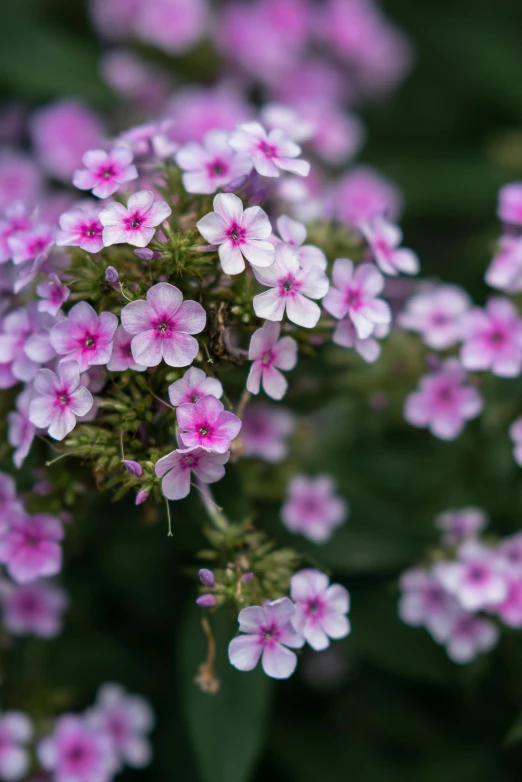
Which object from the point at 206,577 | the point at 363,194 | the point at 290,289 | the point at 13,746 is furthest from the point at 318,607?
the point at 363,194

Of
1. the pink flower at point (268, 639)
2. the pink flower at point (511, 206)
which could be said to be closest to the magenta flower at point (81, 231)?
the pink flower at point (268, 639)

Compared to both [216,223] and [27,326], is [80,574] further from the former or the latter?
[216,223]

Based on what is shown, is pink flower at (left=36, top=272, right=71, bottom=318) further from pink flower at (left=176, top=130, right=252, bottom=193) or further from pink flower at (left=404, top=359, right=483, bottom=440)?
pink flower at (left=404, top=359, right=483, bottom=440)

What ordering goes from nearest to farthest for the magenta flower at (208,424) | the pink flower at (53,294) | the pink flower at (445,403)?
1. the magenta flower at (208,424)
2. the pink flower at (53,294)
3. the pink flower at (445,403)

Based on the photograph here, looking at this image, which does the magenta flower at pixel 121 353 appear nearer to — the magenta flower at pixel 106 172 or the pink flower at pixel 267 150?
the magenta flower at pixel 106 172

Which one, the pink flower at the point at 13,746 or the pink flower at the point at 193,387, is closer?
the pink flower at the point at 193,387

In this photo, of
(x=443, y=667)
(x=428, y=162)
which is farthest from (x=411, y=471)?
(x=428, y=162)

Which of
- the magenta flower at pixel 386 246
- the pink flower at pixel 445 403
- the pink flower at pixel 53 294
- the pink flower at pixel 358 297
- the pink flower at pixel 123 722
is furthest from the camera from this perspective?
the pink flower at pixel 123 722
